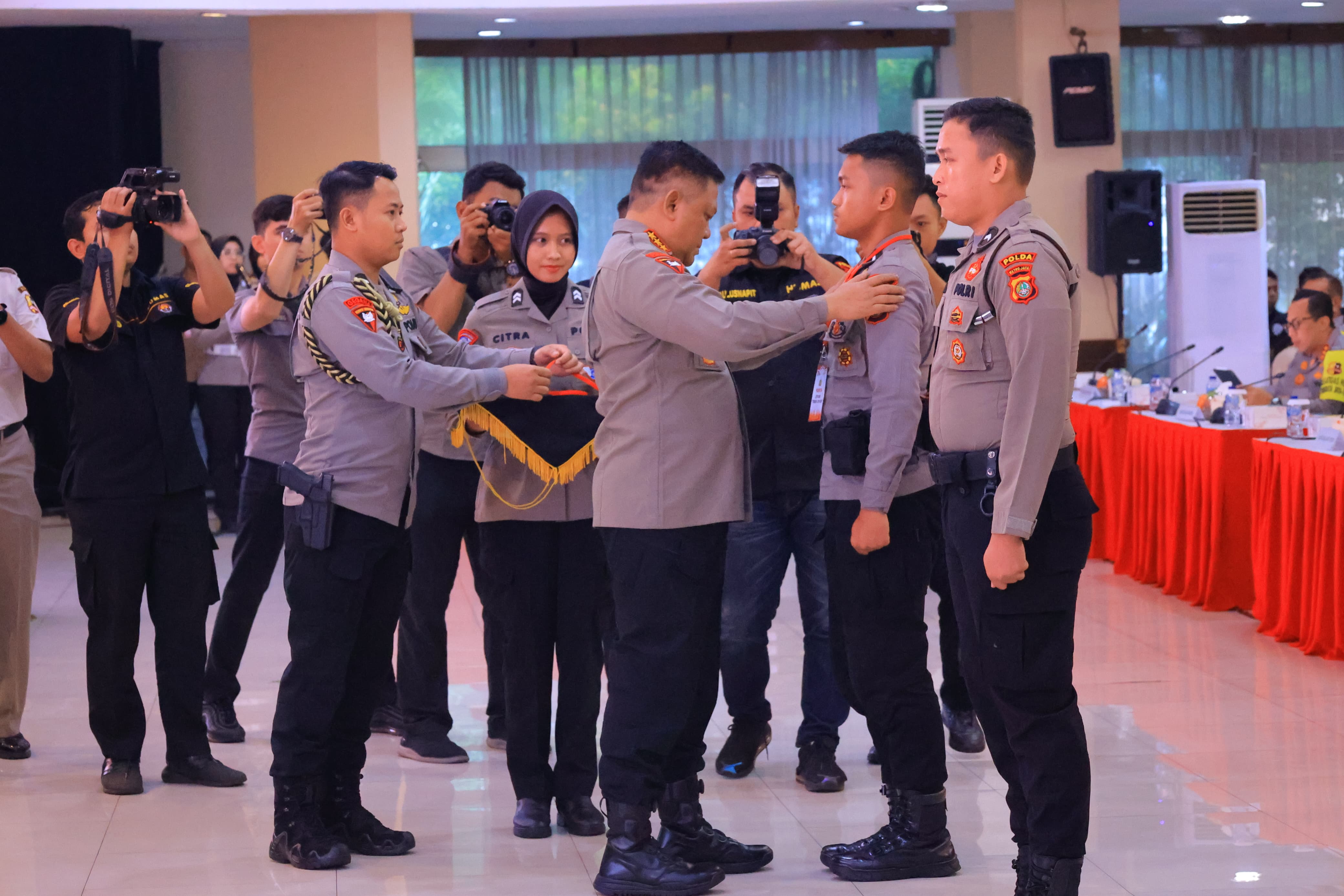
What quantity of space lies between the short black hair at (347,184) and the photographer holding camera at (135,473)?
1.92 feet

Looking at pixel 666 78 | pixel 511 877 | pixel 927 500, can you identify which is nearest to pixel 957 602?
pixel 927 500

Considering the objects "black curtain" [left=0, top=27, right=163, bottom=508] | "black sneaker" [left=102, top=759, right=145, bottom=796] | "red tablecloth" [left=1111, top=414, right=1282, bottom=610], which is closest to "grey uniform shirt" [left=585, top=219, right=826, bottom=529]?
"black sneaker" [left=102, top=759, right=145, bottom=796]

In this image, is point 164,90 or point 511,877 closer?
point 511,877

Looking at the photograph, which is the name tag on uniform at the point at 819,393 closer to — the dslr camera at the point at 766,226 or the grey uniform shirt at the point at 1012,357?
the dslr camera at the point at 766,226

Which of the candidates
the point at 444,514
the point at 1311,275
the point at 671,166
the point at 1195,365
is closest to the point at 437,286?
the point at 444,514

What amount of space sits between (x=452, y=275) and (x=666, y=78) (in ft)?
26.0

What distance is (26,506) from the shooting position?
423 cm

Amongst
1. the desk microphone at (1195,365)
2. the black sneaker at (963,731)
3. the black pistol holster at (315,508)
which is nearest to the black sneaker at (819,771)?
Result: the black sneaker at (963,731)

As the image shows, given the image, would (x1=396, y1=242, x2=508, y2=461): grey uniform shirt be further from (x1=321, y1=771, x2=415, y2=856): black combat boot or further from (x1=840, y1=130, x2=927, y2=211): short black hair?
(x1=840, y1=130, x2=927, y2=211): short black hair

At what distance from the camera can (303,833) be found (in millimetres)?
3186

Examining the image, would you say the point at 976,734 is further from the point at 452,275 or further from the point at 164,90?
the point at 164,90

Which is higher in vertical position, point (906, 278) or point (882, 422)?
point (906, 278)

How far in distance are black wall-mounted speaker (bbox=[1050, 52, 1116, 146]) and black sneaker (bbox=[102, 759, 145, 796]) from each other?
6.79m

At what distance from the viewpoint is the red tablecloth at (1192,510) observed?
18.6ft
